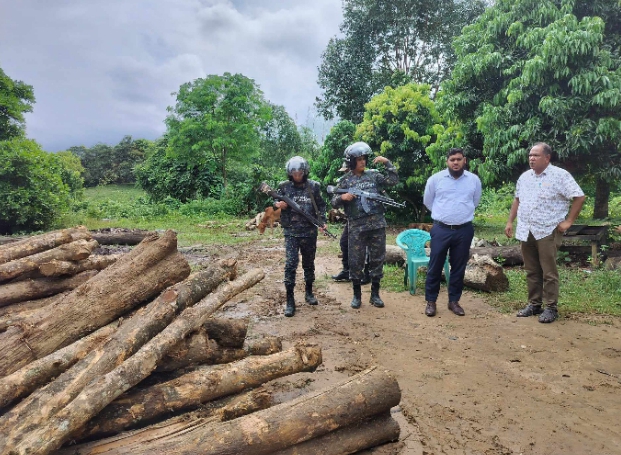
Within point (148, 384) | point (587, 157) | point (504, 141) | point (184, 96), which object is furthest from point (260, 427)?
point (184, 96)

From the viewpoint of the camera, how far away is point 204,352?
2.88 m

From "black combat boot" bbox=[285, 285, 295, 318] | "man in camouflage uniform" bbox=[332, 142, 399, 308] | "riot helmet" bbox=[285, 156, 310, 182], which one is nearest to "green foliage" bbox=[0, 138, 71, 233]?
"riot helmet" bbox=[285, 156, 310, 182]

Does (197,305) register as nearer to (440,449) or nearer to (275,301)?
(440,449)

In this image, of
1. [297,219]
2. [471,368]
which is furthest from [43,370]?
[297,219]

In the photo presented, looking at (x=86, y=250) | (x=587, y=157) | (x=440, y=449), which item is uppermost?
(x=587, y=157)

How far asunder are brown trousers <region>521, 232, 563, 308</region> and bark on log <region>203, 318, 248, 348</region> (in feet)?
11.5

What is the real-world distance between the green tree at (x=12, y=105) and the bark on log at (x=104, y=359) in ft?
47.9

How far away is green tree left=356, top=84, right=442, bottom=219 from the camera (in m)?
13.0

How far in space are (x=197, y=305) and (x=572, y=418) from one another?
8.50 feet

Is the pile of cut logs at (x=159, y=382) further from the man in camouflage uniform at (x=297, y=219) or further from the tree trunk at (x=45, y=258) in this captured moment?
the man in camouflage uniform at (x=297, y=219)

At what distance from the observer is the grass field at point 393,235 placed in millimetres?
5598

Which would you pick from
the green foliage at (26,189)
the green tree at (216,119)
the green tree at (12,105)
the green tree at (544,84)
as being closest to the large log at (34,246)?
the green tree at (544,84)

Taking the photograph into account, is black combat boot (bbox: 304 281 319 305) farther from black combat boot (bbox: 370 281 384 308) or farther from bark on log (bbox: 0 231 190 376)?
bark on log (bbox: 0 231 190 376)

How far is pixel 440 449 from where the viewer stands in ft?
8.76
